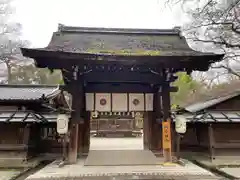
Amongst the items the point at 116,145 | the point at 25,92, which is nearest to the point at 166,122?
the point at 116,145

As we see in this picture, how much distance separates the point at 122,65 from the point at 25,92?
6.99 meters

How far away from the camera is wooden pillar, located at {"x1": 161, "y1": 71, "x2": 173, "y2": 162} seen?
9141 millimetres

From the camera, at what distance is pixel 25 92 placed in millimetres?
13750

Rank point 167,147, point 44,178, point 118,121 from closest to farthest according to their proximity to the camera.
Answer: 1. point 44,178
2. point 167,147
3. point 118,121

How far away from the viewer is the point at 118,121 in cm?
2503

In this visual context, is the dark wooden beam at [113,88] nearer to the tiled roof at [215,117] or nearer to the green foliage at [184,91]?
the tiled roof at [215,117]

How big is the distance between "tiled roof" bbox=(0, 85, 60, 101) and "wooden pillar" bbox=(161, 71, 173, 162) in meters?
5.38

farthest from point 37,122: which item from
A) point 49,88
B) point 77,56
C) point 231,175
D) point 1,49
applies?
point 1,49

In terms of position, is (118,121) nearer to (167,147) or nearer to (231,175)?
(167,147)

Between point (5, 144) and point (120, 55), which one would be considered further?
point (5, 144)

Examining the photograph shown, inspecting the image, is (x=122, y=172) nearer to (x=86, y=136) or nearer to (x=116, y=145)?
(x=86, y=136)

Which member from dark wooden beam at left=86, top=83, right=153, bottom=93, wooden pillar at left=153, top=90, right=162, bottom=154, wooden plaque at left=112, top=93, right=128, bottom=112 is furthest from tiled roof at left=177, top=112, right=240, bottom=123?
wooden plaque at left=112, top=93, right=128, bottom=112

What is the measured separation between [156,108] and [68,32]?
498 cm

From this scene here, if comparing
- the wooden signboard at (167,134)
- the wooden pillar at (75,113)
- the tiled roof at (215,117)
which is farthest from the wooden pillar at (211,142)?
the wooden pillar at (75,113)
